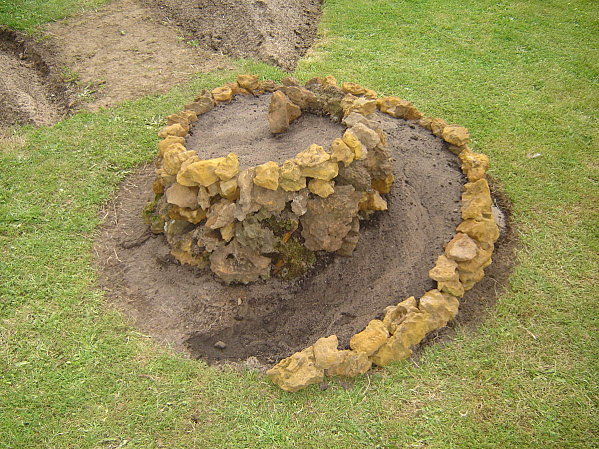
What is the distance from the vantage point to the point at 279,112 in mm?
4652

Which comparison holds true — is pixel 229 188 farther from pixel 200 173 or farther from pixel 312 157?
pixel 312 157

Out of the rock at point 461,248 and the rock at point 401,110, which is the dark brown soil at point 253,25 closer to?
the rock at point 401,110

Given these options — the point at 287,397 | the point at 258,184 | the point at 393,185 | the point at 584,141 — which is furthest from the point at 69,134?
the point at 584,141

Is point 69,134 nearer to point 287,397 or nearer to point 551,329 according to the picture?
point 287,397

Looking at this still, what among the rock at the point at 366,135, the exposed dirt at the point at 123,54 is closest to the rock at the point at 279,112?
the rock at the point at 366,135

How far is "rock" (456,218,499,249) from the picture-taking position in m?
4.09

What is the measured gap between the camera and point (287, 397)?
3.37 metres

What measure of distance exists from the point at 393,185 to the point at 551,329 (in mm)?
1763

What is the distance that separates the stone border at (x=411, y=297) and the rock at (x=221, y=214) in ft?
2.79

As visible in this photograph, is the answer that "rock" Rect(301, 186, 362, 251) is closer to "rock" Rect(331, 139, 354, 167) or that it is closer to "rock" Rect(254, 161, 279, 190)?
"rock" Rect(331, 139, 354, 167)

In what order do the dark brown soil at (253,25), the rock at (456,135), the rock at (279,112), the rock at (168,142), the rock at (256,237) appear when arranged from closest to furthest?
the rock at (256,237), the rock at (168,142), the rock at (279,112), the rock at (456,135), the dark brown soil at (253,25)

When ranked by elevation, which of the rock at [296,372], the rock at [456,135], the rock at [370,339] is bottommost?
the rock at [296,372]

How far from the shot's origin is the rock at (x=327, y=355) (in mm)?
3391

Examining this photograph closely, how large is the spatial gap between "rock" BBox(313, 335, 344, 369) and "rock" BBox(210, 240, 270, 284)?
91cm
